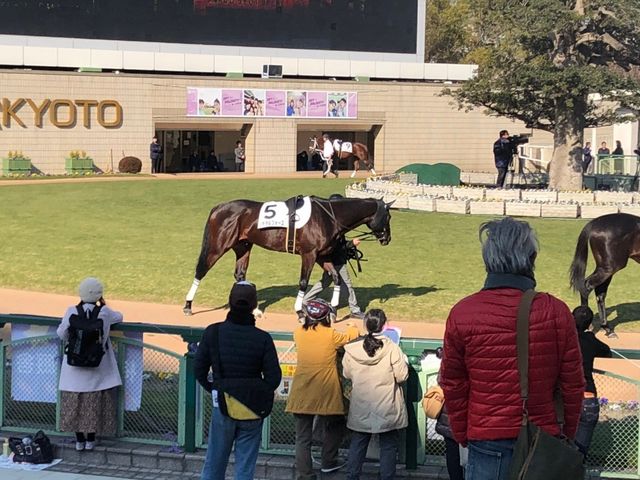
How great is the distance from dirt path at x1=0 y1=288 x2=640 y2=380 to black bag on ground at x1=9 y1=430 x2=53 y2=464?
15.1 ft

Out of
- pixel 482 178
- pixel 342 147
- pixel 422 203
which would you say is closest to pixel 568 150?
pixel 422 203

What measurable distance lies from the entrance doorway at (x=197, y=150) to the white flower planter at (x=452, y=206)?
77.3ft

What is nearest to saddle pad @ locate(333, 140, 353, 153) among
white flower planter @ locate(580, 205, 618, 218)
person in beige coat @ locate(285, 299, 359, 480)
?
white flower planter @ locate(580, 205, 618, 218)

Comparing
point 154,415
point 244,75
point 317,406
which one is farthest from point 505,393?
point 244,75

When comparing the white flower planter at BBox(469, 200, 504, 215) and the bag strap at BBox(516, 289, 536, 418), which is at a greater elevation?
the white flower planter at BBox(469, 200, 504, 215)

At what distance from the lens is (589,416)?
6520mm

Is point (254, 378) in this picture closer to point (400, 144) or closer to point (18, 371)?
point (18, 371)

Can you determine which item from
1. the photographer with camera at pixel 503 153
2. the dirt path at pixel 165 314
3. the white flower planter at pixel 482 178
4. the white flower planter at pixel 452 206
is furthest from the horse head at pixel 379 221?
the white flower planter at pixel 482 178

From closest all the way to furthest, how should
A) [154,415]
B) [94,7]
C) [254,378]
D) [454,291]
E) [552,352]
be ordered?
[552,352]
[254,378]
[154,415]
[454,291]
[94,7]

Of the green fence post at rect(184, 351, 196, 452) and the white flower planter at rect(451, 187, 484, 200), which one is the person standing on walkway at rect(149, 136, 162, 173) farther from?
the green fence post at rect(184, 351, 196, 452)

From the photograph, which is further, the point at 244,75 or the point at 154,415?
the point at 244,75

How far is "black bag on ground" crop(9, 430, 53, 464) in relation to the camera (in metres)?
7.41

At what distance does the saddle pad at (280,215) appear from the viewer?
506 inches

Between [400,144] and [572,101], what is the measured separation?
22794 millimetres
